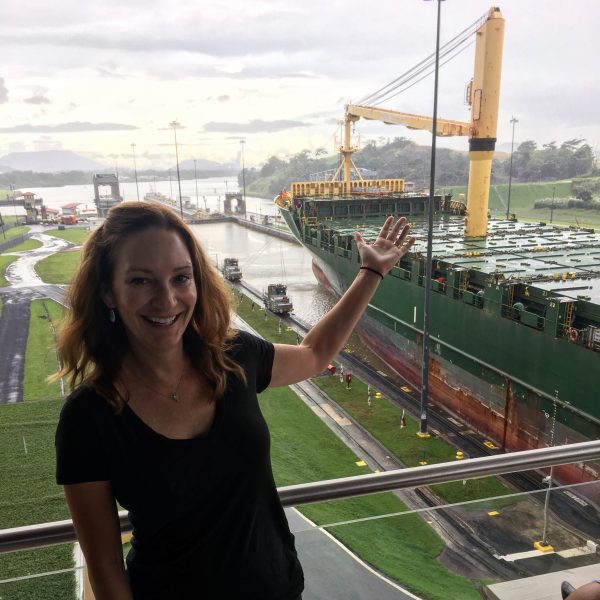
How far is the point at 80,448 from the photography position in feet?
2.96

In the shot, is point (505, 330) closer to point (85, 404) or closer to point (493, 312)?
point (493, 312)

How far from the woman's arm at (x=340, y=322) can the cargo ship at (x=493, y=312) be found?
4.08 feet

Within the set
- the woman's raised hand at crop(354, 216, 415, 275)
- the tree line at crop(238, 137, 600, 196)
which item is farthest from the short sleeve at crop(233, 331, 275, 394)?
the tree line at crop(238, 137, 600, 196)

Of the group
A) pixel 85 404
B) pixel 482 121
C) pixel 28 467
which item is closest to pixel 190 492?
pixel 85 404

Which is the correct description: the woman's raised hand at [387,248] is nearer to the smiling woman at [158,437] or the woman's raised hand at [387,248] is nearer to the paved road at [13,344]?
the smiling woman at [158,437]

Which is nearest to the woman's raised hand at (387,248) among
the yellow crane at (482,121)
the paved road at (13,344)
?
the paved road at (13,344)

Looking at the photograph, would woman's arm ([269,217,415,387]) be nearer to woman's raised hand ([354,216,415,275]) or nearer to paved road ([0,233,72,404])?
woman's raised hand ([354,216,415,275])

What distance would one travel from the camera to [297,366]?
1.32 meters

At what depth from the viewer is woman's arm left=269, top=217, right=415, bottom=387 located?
129 cm

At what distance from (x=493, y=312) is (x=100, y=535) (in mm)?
9317

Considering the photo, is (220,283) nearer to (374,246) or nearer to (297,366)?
(297,366)

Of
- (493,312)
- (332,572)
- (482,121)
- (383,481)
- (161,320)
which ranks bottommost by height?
(493,312)

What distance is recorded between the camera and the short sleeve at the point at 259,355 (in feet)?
3.95

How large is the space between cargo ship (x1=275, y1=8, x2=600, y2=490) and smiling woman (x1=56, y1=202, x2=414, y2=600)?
161cm
